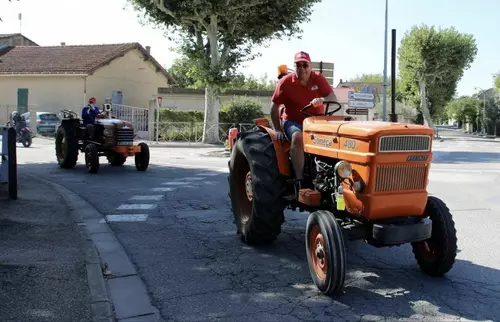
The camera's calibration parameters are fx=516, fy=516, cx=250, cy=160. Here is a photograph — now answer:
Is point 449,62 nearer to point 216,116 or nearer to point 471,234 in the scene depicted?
point 216,116

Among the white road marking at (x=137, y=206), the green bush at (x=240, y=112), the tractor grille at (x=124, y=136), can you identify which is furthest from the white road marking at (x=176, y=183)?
the green bush at (x=240, y=112)

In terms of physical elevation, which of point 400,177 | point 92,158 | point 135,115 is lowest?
point 92,158

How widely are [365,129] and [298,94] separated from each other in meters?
1.52

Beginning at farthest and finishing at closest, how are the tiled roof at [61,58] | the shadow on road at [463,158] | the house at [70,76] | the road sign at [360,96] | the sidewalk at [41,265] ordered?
the tiled roof at [61,58]
the house at [70,76]
the road sign at [360,96]
the shadow on road at [463,158]
the sidewalk at [41,265]

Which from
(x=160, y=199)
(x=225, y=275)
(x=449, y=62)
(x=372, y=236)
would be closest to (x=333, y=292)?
(x=372, y=236)

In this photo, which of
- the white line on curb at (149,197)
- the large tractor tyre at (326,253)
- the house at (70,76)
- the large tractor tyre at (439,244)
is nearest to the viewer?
the large tractor tyre at (326,253)

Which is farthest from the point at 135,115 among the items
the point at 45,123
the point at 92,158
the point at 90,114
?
the point at 92,158

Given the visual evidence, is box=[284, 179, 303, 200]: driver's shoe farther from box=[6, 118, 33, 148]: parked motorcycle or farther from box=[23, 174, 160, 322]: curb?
box=[6, 118, 33, 148]: parked motorcycle

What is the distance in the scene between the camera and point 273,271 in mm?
5281

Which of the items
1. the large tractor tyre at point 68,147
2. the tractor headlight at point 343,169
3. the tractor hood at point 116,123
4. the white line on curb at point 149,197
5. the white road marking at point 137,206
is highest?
the tractor hood at point 116,123

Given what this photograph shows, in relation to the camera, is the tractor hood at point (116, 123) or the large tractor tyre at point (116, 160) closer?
the tractor hood at point (116, 123)

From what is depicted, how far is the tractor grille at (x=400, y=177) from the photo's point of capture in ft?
14.8

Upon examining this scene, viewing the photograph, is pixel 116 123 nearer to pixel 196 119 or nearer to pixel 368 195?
pixel 368 195

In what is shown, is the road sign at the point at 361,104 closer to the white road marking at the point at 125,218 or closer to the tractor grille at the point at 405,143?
the white road marking at the point at 125,218
